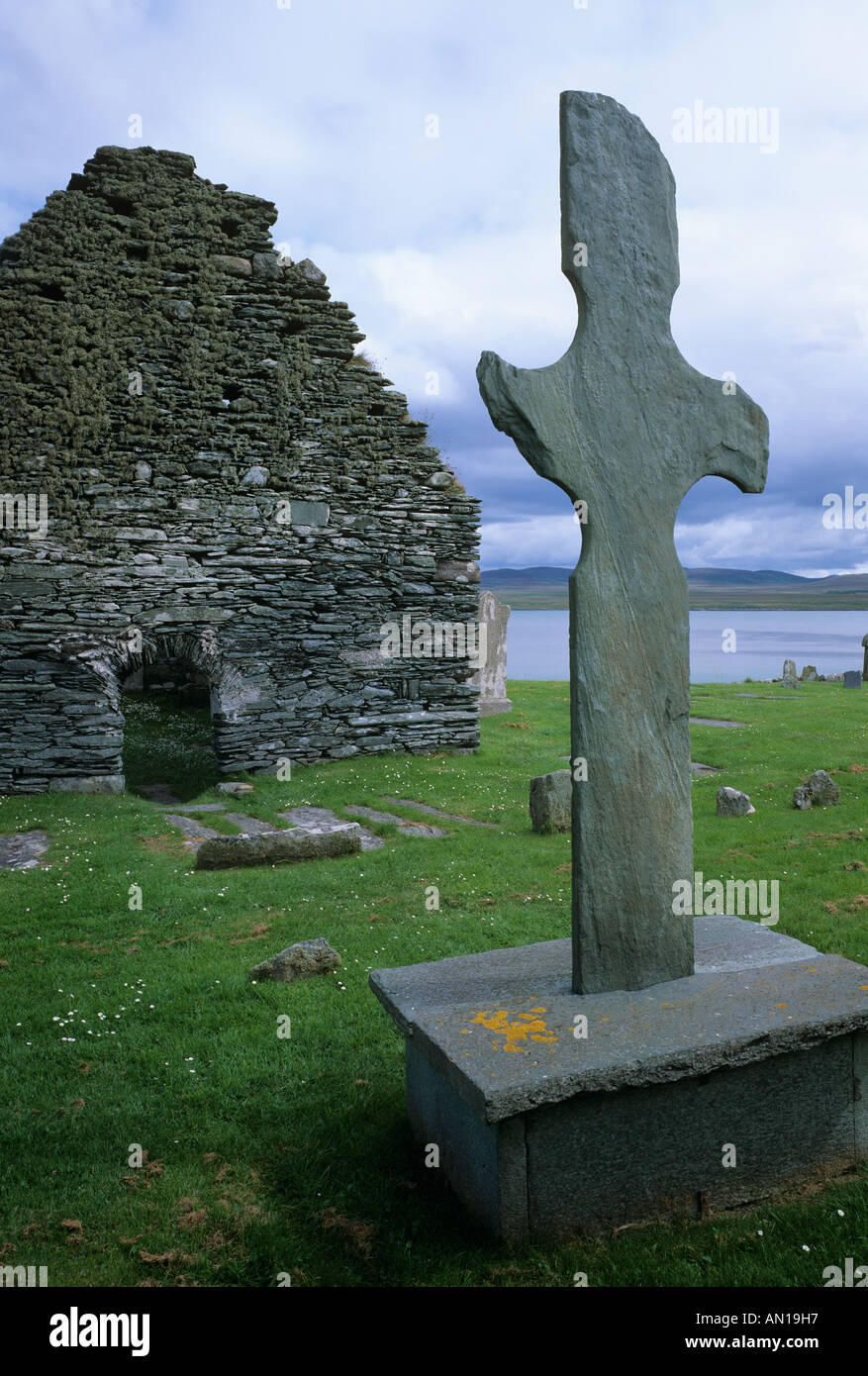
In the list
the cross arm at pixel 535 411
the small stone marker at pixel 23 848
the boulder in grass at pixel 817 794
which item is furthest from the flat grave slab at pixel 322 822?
the cross arm at pixel 535 411

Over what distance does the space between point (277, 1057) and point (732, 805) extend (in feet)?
22.6

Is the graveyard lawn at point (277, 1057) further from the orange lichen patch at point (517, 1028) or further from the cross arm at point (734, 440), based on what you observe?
the cross arm at point (734, 440)

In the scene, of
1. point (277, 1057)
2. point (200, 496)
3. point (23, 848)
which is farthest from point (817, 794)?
point (200, 496)

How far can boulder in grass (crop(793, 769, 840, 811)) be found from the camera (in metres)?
10.3

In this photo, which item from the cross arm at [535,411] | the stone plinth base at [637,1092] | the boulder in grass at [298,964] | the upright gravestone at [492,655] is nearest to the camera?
the stone plinth base at [637,1092]

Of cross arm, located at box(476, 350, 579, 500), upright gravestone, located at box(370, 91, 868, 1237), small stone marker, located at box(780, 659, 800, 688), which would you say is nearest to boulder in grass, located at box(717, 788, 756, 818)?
upright gravestone, located at box(370, 91, 868, 1237)

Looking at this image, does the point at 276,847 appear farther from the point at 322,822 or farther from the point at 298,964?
the point at 298,964

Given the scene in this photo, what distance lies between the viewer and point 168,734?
17922mm

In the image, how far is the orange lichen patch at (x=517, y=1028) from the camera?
3.24 meters

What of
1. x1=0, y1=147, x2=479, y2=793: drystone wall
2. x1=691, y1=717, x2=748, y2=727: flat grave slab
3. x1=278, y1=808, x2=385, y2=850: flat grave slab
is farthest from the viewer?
x1=691, y1=717, x2=748, y2=727: flat grave slab

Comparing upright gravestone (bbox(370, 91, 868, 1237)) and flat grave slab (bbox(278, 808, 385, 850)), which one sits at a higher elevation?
upright gravestone (bbox(370, 91, 868, 1237))

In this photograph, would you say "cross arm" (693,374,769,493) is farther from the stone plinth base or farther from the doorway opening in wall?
the doorway opening in wall

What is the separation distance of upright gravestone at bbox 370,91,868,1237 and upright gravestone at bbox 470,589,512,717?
1558 centimetres

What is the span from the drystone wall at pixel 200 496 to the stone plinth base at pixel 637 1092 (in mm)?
10125
